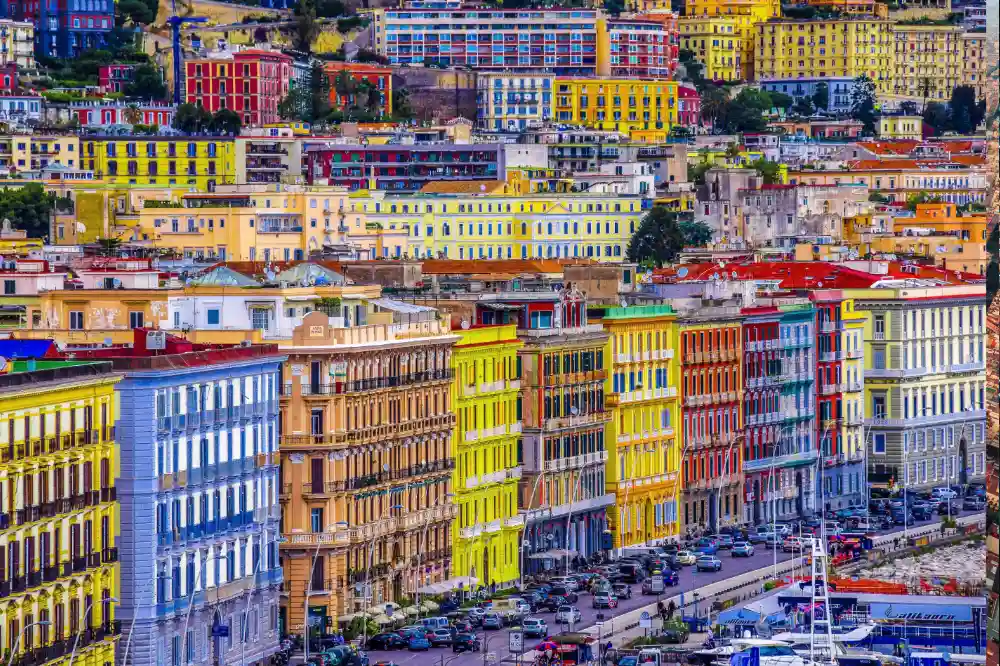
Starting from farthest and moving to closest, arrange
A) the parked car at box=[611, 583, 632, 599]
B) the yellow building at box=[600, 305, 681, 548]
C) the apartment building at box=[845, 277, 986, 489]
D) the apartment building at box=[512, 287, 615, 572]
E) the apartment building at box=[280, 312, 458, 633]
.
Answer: the apartment building at box=[845, 277, 986, 489] → the yellow building at box=[600, 305, 681, 548] → the apartment building at box=[512, 287, 615, 572] → the parked car at box=[611, 583, 632, 599] → the apartment building at box=[280, 312, 458, 633]

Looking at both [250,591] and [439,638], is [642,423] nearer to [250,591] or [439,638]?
[439,638]

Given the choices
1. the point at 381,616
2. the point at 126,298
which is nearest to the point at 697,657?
the point at 381,616

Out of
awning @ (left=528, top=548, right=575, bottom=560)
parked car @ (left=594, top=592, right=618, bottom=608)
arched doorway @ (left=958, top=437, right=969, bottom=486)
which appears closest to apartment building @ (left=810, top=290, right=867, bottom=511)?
arched doorway @ (left=958, top=437, right=969, bottom=486)

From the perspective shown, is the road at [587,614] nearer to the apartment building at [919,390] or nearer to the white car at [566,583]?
the white car at [566,583]

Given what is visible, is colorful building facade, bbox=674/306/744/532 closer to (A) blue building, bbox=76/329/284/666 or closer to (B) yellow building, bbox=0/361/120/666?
(A) blue building, bbox=76/329/284/666

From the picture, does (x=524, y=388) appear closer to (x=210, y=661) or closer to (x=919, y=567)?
(x=919, y=567)

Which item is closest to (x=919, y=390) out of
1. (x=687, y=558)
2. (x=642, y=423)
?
(x=642, y=423)
